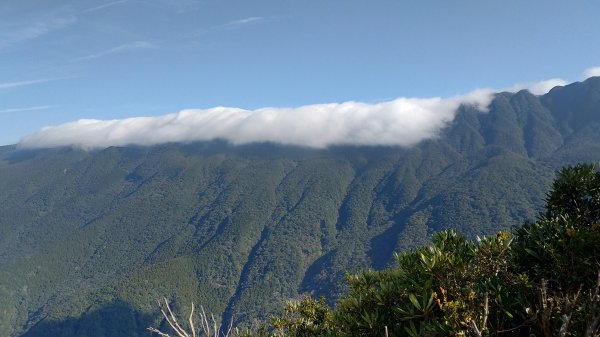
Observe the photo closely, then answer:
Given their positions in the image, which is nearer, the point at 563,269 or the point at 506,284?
the point at 563,269

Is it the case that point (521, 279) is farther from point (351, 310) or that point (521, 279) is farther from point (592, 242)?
point (351, 310)

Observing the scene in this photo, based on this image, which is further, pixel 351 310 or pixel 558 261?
pixel 351 310

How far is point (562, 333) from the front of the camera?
7.84 m

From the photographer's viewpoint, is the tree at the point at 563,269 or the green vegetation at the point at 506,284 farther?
the green vegetation at the point at 506,284

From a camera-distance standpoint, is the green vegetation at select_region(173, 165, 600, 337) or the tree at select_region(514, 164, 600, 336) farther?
the green vegetation at select_region(173, 165, 600, 337)

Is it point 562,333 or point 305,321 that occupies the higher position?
point 562,333

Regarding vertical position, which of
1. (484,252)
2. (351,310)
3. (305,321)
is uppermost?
(484,252)

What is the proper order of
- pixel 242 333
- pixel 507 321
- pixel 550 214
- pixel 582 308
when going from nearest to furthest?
1. pixel 582 308
2. pixel 507 321
3. pixel 550 214
4. pixel 242 333

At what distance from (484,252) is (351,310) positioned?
4705 millimetres

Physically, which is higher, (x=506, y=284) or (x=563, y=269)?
(x=563, y=269)

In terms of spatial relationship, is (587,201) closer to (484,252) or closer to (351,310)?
(484,252)

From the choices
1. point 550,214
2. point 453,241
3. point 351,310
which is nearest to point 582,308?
point 453,241

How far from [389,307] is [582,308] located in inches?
197

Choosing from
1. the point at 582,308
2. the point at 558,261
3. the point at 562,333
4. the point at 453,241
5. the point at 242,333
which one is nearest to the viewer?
the point at 562,333
